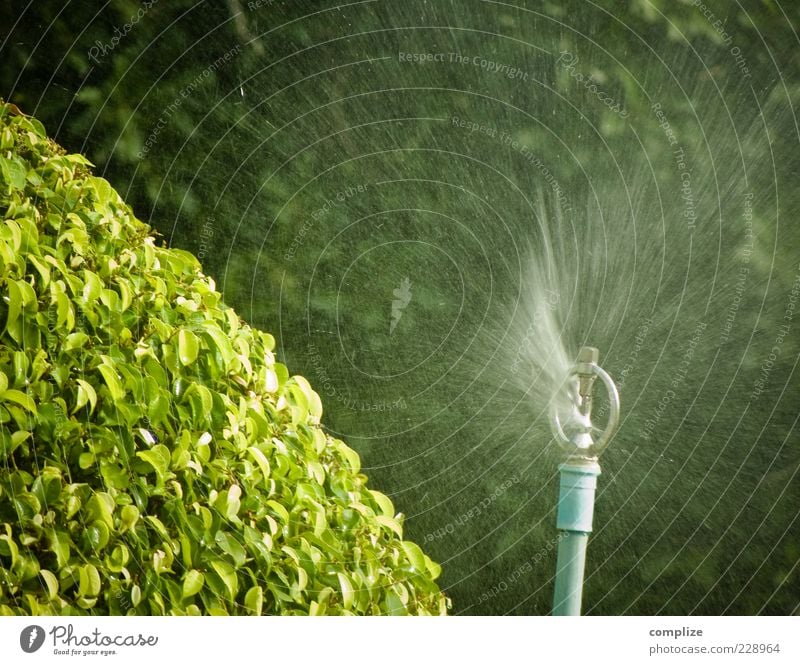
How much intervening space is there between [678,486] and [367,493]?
0.75 m

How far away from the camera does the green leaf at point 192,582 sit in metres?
1.03

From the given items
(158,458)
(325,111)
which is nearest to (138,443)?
(158,458)

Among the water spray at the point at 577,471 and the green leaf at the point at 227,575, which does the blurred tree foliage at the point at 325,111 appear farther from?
the green leaf at the point at 227,575

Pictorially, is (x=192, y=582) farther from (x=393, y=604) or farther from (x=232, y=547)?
(x=393, y=604)

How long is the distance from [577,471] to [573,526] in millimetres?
112

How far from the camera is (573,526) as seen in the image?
4.84 ft

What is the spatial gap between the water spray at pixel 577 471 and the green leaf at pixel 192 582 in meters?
0.60

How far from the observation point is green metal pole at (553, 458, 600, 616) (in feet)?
4.70

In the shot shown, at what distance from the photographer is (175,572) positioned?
1043mm

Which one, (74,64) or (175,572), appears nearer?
(175,572)

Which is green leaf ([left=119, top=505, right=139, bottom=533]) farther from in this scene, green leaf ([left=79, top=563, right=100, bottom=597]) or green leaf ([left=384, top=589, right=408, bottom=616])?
green leaf ([left=384, top=589, right=408, bottom=616])
